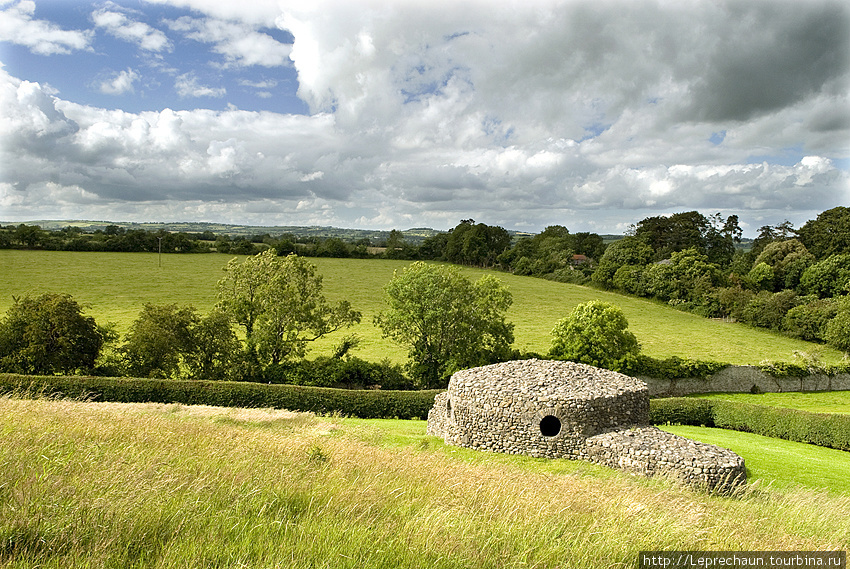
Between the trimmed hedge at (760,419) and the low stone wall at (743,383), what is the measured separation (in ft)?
19.5

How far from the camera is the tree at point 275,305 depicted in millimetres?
30453

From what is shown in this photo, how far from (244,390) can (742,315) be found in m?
59.9

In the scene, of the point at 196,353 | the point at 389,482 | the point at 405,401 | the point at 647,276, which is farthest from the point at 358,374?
the point at 647,276

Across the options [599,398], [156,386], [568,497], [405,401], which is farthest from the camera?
[405,401]

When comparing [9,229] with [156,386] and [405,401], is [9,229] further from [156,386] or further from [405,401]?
[405,401]

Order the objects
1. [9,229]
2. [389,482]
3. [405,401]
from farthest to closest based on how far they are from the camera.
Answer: [9,229] → [405,401] → [389,482]

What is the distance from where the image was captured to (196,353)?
93.4ft

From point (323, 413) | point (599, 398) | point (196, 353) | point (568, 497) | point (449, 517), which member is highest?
point (449, 517)

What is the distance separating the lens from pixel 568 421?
16.7m

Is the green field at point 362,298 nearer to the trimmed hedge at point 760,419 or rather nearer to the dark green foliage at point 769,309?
the dark green foliage at point 769,309

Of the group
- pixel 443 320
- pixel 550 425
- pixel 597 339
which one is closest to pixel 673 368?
pixel 597 339

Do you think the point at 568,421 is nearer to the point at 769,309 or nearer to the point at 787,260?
the point at 769,309

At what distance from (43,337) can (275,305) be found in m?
11.9

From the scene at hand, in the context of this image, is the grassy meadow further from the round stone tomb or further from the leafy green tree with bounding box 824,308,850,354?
the leafy green tree with bounding box 824,308,850,354
